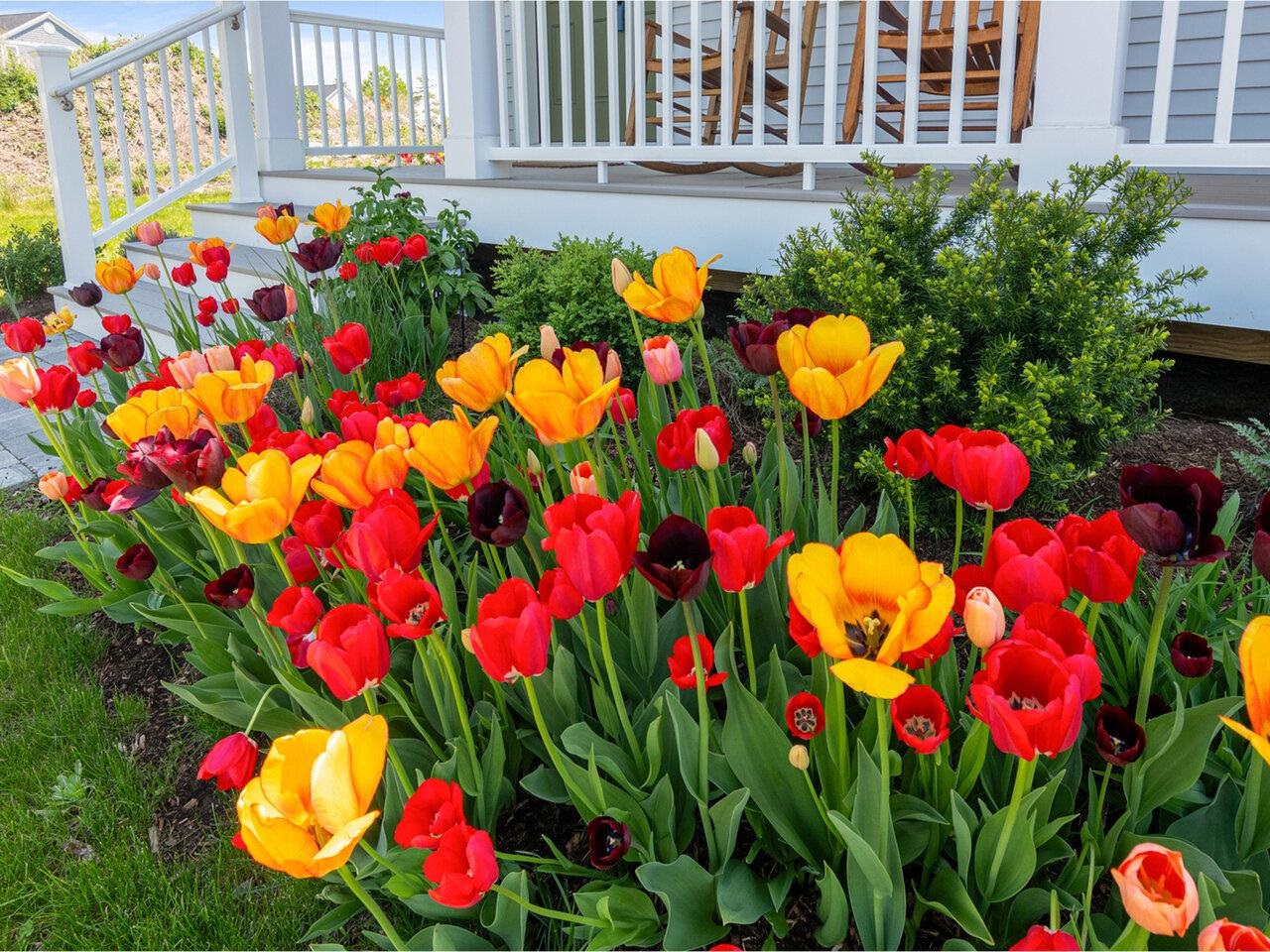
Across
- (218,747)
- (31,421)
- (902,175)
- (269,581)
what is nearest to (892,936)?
(218,747)

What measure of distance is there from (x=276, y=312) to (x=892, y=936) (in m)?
1.96

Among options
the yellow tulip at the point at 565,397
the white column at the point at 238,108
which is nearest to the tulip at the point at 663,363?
the yellow tulip at the point at 565,397

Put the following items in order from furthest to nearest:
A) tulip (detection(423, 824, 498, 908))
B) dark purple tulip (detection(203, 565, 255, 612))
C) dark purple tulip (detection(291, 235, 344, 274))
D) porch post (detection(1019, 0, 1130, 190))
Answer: porch post (detection(1019, 0, 1130, 190)) → dark purple tulip (detection(291, 235, 344, 274)) → dark purple tulip (detection(203, 565, 255, 612)) → tulip (detection(423, 824, 498, 908))

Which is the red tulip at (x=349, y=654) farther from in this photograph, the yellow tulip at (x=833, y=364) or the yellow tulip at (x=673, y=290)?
the yellow tulip at (x=673, y=290)

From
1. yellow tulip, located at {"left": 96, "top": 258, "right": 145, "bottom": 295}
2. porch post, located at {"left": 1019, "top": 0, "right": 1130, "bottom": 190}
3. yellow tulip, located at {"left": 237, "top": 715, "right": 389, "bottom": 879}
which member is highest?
porch post, located at {"left": 1019, "top": 0, "right": 1130, "bottom": 190}

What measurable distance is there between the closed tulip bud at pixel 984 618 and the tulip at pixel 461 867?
52cm

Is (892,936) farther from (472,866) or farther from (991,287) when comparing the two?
(991,287)

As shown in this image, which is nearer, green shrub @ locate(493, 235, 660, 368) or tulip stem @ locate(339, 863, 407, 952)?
tulip stem @ locate(339, 863, 407, 952)

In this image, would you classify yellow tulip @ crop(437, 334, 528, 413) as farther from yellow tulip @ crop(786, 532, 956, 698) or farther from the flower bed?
yellow tulip @ crop(786, 532, 956, 698)

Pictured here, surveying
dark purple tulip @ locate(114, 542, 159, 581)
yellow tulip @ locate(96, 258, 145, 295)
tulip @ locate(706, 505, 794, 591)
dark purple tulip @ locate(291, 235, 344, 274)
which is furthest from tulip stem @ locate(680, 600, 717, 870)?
yellow tulip @ locate(96, 258, 145, 295)

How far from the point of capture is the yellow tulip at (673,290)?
1506 mm

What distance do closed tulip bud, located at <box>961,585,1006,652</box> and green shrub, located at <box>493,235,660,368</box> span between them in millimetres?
2246

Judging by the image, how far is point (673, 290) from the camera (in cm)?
152

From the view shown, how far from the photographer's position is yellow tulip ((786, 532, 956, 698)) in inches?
31.4
